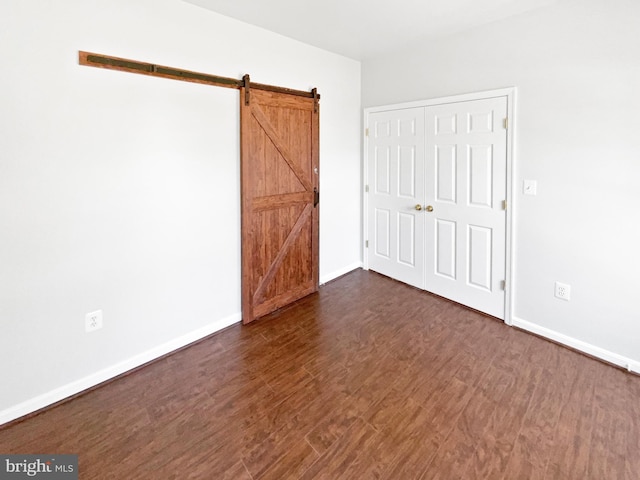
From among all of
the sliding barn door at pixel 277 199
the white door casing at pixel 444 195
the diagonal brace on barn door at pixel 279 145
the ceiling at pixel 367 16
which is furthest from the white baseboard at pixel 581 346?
the ceiling at pixel 367 16

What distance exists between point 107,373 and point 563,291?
338 cm

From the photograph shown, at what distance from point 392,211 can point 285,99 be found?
1.70m

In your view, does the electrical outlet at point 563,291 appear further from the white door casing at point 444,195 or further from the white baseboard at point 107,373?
the white baseboard at point 107,373

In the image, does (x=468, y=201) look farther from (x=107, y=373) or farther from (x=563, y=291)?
(x=107, y=373)

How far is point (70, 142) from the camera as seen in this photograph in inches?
80.7

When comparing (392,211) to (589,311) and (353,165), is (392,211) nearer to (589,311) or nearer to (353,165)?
(353,165)

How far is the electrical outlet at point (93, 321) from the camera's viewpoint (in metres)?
2.23

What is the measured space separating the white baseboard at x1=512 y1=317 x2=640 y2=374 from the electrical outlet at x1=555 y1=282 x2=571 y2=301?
296 millimetres

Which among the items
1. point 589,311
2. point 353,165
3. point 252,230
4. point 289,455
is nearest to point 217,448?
point 289,455

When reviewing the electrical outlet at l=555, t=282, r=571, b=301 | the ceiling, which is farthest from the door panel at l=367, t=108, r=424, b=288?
the electrical outlet at l=555, t=282, r=571, b=301

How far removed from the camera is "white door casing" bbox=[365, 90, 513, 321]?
3.05 metres

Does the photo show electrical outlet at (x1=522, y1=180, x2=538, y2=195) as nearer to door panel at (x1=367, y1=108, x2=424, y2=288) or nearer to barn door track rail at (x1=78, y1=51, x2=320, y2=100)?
door panel at (x1=367, y1=108, x2=424, y2=288)

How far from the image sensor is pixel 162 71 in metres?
2.41

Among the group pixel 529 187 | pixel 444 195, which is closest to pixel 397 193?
pixel 444 195
